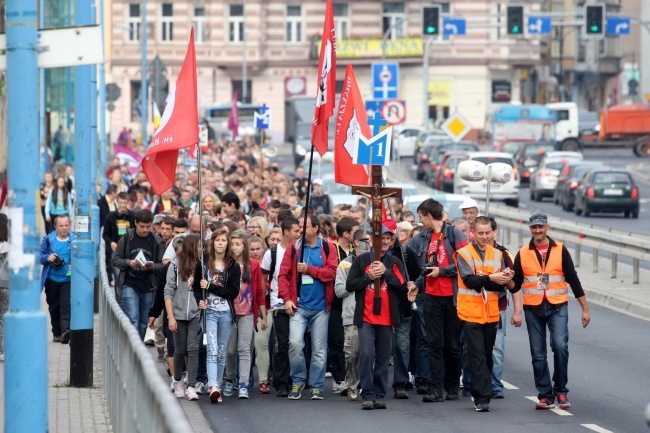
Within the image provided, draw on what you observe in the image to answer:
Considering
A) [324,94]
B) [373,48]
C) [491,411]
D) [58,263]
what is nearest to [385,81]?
[58,263]

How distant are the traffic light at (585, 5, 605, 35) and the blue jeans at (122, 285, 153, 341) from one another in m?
31.2

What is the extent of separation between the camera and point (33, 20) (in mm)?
7832

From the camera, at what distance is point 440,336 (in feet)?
43.3

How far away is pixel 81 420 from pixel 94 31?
Answer: 4.37 m

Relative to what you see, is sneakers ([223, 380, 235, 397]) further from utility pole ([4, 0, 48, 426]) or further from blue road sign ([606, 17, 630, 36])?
blue road sign ([606, 17, 630, 36])

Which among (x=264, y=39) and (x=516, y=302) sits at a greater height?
(x=264, y=39)

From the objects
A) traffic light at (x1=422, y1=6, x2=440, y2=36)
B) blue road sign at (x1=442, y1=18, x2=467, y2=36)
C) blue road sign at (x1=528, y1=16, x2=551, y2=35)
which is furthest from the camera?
blue road sign at (x1=442, y1=18, x2=467, y2=36)

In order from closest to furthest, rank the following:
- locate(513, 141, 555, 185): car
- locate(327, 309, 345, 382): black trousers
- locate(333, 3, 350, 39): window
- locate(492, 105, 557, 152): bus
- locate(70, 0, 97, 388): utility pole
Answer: locate(70, 0, 97, 388): utility pole, locate(327, 309, 345, 382): black trousers, locate(513, 141, 555, 185): car, locate(492, 105, 557, 152): bus, locate(333, 3, 350, 39): window

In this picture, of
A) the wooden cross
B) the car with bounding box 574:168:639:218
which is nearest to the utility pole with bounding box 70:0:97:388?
the wooden cross

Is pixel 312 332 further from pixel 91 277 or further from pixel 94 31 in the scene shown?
pixel 94 31

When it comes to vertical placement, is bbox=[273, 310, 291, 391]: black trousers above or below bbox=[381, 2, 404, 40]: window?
below

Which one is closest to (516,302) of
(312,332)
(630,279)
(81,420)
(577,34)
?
(312,332)

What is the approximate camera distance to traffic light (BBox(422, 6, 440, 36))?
45.6 metres

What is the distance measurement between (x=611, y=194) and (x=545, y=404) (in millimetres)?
30606
